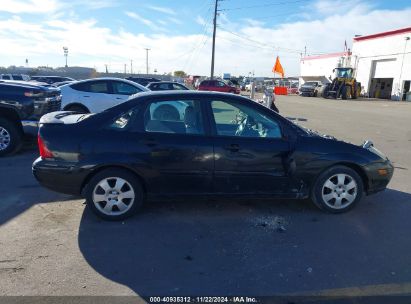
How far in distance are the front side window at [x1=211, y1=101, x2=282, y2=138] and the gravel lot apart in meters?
1.06

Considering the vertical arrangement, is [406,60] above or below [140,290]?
above

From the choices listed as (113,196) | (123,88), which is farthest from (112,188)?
(123,88)

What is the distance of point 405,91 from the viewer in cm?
3812

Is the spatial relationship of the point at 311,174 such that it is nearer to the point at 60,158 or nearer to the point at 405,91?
the point at 60,158

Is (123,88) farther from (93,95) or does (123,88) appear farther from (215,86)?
(215,86)

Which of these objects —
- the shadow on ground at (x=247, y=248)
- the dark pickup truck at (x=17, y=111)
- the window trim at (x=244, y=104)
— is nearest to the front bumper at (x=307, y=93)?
the dark pickup truck at (x=17, y=111)

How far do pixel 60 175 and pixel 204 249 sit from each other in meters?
1.90

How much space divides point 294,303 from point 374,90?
47.2m

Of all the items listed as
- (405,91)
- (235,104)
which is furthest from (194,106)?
(405,91)

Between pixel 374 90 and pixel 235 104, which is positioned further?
pixel 374 90

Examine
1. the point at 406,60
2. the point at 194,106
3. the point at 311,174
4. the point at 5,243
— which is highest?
the point at 406,60

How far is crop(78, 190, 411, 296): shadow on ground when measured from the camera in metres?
3.05

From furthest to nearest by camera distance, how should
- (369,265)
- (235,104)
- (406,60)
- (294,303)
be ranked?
(406,60)
(235,104)
(369,265)
(294,303)

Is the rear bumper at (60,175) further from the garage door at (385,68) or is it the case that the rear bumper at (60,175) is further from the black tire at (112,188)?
the garage door at (385,68)
